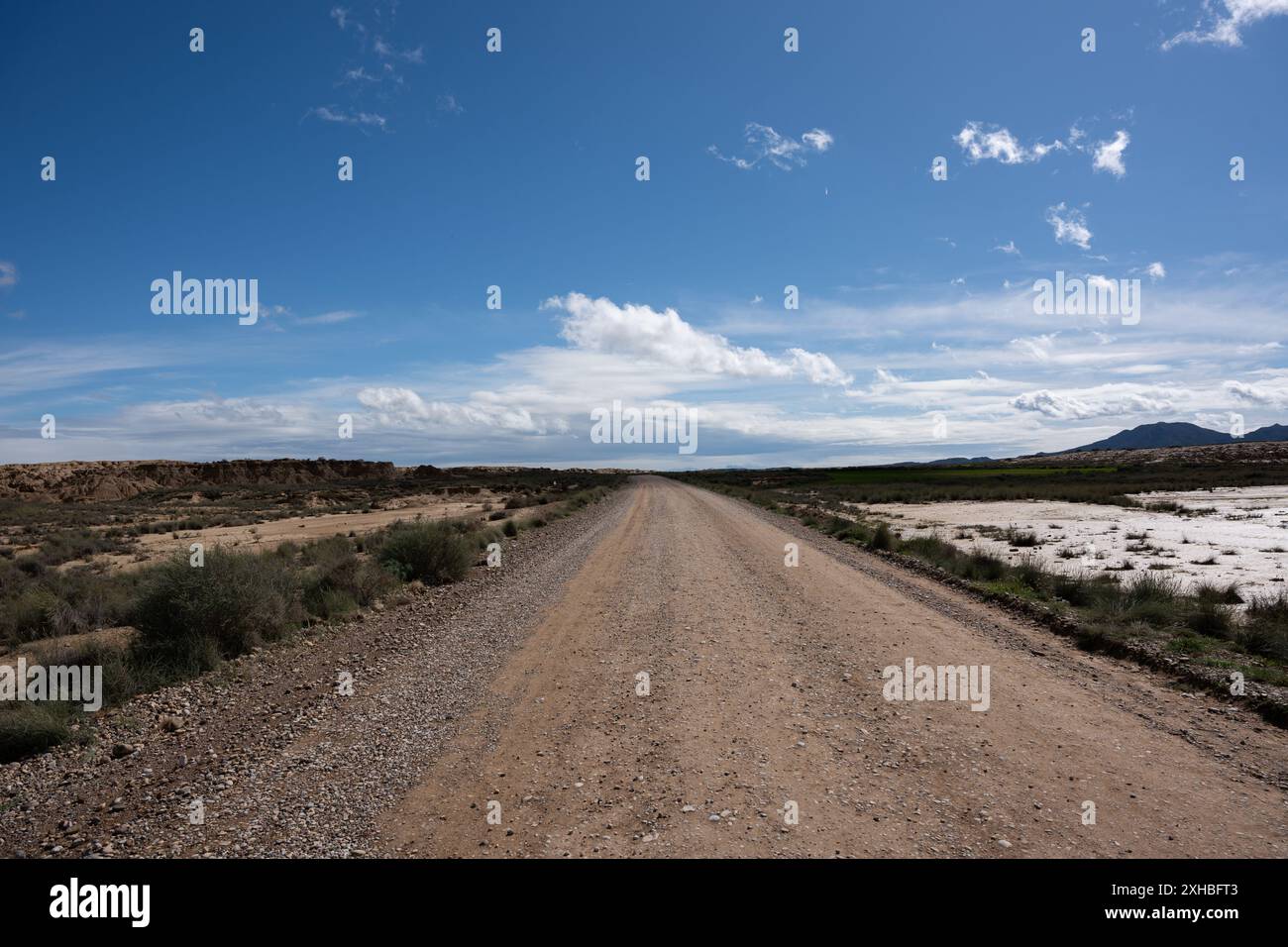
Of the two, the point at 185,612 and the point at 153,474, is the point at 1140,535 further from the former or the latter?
the point at 153,474

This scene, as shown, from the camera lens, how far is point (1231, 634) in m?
8.48

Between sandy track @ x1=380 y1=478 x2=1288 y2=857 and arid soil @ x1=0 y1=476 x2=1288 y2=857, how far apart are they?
1.0 inches

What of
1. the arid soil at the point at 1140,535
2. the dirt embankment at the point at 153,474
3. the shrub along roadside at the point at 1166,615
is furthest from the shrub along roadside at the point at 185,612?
the dirt embankment at the point at 153,474

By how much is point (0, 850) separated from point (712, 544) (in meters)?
15.9

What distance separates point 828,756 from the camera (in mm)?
5070

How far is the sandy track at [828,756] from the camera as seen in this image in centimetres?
388

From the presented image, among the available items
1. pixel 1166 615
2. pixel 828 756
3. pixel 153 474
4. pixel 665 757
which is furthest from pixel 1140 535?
pixel 153 474

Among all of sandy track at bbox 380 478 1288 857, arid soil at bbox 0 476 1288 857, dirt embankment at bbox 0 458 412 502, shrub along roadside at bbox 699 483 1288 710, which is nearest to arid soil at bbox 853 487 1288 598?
shrub along roadside at bbox 699 483 1288 710

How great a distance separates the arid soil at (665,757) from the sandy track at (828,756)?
25 millimetres

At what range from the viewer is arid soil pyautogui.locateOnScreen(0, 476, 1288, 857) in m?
3.94

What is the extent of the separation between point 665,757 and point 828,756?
1302 mm

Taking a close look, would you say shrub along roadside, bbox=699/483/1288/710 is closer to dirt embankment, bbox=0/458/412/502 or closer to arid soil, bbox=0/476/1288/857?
arid soil, bbox=0/476/1288/857
